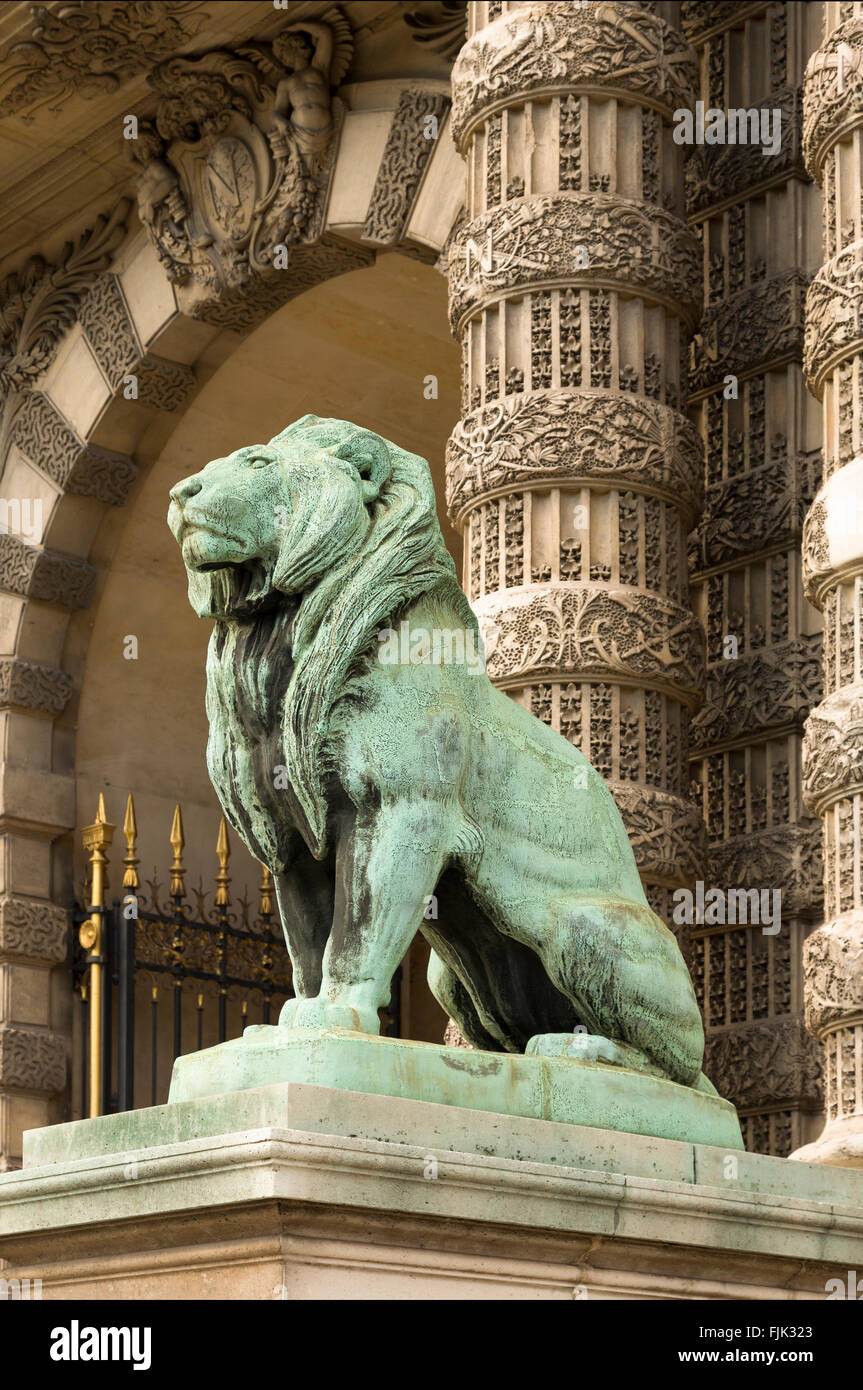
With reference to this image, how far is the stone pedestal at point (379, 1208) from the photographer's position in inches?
146

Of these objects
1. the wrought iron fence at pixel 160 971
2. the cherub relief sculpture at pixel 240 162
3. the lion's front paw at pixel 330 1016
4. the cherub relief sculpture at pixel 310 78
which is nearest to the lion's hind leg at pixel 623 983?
the lion's front paw at pixel 330 1016

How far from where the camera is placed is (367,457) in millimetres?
4406

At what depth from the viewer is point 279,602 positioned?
428 cm

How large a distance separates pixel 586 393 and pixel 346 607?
12.7 feet

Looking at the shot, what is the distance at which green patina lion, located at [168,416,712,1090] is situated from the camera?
418 cm

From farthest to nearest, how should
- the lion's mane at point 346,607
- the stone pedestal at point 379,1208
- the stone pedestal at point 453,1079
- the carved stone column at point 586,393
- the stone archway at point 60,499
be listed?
the stone archway at point 60,499, the carved stone column at point 586,393, the lion's mane at point 346,607, the stone pedestal at point 453,1079, the stone pedestal at point 379,1208

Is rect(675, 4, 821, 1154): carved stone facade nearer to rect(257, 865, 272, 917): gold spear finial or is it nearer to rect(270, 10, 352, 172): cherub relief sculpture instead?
rect(270, 10, 352, 172): cherub relief sculpture

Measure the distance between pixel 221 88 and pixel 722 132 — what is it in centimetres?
322

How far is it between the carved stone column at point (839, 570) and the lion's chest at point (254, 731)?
2904 millimetres

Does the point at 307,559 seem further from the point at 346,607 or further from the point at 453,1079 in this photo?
the point at 453,1079

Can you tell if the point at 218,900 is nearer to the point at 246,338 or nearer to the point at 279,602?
the point at 246,338

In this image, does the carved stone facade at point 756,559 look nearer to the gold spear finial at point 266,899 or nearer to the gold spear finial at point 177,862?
the gold spear finial at point 266,899

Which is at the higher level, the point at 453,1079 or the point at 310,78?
the point at 310,78

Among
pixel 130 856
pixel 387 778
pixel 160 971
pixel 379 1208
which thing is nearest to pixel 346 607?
pixel 387 778
